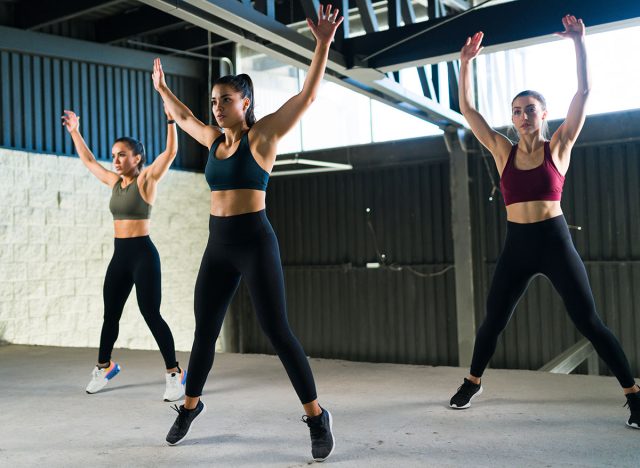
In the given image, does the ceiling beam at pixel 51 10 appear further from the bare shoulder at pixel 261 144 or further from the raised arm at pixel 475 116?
the bare shoulder at pixel 261 144

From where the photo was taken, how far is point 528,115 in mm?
3170

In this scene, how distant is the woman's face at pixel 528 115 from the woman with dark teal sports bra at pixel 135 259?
6.16 ft

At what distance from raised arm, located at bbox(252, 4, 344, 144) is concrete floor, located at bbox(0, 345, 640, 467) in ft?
4.35

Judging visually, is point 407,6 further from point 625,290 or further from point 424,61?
point 625,290

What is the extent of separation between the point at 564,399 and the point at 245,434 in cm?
186

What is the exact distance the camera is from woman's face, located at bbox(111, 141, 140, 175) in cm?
399

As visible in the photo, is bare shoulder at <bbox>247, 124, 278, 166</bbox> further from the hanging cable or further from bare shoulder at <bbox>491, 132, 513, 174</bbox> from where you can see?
the hanging cable

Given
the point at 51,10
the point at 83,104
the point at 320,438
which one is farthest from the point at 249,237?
the point at 83,104

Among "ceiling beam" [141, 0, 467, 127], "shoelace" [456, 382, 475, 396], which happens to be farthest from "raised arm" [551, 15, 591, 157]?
"ceiling beam" [141, 0, 467, 127]

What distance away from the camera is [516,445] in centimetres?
271

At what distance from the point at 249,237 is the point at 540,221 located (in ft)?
4.69

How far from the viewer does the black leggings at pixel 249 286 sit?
2525 mm

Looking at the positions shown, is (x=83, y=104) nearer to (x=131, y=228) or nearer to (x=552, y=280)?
(x=131, y=228)

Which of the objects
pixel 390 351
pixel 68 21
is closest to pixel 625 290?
pixel 390 351
